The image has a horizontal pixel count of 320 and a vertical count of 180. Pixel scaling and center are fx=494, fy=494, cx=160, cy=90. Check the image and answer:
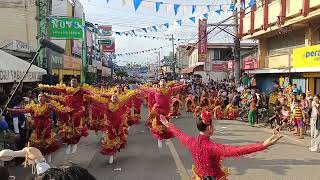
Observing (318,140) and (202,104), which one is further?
(202,104)

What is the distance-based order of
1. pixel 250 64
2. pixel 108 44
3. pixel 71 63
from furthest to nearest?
1. pixel 108 44
2. pixel 71 63
3. pixel 250 64

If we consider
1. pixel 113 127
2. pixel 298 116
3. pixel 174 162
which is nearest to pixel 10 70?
pixel 113 127

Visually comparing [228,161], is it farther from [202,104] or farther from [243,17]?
[243,17]

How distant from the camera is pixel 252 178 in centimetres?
998

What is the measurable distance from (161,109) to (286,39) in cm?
1662

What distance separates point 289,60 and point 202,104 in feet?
19.7

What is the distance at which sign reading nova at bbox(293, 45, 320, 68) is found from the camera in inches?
762

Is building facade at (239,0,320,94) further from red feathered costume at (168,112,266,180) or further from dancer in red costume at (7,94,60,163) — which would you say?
red feathered costume at (168,112,266,180)

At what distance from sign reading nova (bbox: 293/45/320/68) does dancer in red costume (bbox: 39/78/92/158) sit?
1047 cm

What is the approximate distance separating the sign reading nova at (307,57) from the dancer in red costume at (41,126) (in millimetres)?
11760

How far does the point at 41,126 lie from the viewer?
11.3 meters

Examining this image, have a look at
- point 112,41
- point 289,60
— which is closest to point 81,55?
point 112,41

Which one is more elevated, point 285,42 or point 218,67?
point 285,42

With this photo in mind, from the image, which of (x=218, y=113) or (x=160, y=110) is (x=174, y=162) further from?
(x=218, y=113)
